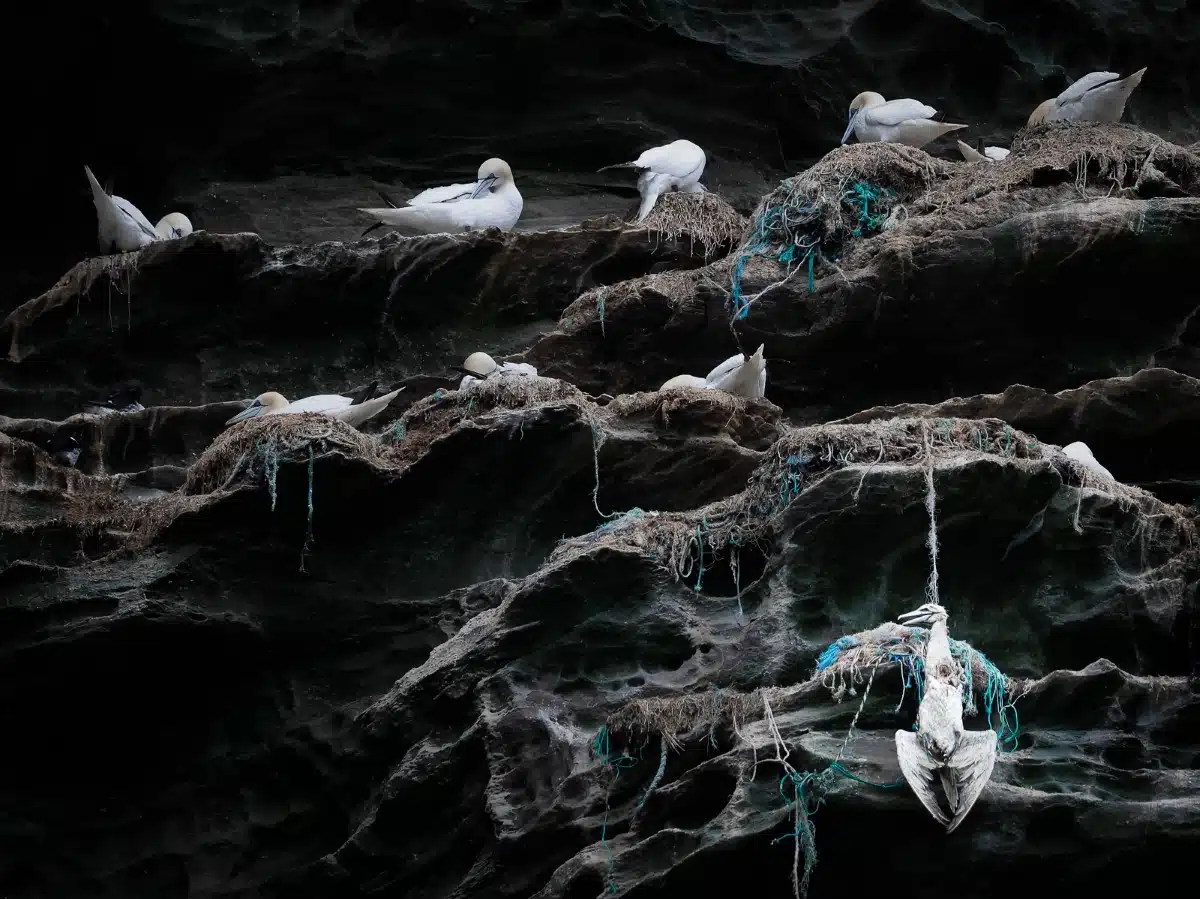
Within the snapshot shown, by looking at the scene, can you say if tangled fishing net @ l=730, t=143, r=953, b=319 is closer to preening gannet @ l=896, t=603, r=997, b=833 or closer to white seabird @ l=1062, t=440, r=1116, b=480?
white seabird @ l=1062, t=440, r=1116, b=480

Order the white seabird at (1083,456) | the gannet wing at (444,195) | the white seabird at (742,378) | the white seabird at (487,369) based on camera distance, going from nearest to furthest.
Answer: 1. the white seabird at (1083,456)
2. the white seabird at (742,378)
3. the white seabird at (487,369)
4. the gannet wing at (444,195)

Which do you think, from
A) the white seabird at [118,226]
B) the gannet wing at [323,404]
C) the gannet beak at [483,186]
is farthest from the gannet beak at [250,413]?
the gannet beak at [483,186]

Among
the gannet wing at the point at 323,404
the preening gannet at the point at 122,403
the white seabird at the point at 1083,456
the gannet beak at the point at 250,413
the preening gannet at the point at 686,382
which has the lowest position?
the preening gannet at the point at 122,403

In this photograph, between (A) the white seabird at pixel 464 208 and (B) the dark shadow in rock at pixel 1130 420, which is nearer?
(B) the dark shadow in rock at pixel 1130 420

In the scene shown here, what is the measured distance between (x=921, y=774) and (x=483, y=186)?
8053 millimetres

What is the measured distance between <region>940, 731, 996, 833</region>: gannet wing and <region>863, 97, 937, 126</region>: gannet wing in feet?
27.1

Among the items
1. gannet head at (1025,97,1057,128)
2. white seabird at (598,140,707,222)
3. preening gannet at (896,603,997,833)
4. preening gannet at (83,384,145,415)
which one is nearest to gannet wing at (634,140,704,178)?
white seabird at (598,140,707,222)

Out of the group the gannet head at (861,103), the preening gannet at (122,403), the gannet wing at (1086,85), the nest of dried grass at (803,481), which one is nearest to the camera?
the nest of dried grass at (803,481)

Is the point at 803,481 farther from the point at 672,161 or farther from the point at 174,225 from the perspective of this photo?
the point at 174,225

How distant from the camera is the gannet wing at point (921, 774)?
726 cm

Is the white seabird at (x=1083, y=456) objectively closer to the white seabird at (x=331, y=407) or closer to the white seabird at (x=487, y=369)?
the white seabird at (x=487, y=369)

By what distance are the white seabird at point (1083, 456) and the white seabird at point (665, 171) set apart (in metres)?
4.79

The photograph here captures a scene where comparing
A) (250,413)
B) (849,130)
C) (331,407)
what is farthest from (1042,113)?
(250,413)

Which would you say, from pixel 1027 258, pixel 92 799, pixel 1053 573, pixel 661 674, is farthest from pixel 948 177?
pixel 92 799
